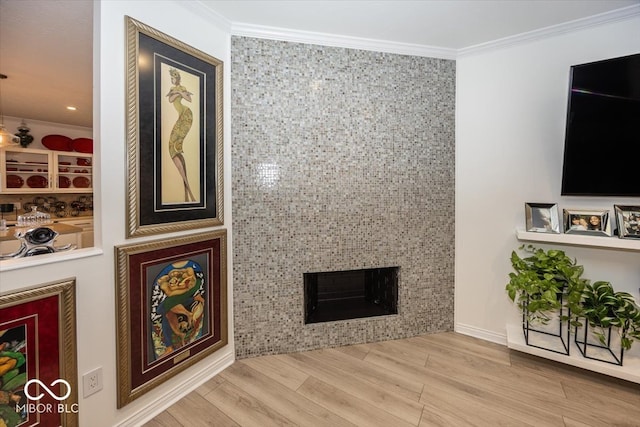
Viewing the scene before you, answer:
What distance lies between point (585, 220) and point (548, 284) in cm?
52

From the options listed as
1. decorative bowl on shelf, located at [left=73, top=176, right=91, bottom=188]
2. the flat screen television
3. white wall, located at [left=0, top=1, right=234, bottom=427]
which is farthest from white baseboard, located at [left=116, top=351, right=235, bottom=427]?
decorative bowl on shelf, located at [left=73, top=176, right=91, bottom=188]

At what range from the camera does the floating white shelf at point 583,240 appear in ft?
6.05

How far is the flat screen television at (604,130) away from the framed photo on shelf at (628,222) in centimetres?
10

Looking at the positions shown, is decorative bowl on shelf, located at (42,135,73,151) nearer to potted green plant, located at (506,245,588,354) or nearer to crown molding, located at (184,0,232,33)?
crown molding, located at (184,0,232,33)

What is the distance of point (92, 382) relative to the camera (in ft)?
4.75

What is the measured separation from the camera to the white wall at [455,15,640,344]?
2070 mm

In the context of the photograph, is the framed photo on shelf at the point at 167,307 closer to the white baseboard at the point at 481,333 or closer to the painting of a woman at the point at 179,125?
the painting of a woman at the point at 179,125

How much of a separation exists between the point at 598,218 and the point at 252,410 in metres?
2.60

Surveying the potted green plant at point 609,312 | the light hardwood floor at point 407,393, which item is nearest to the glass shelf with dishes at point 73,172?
the light hardwood floor at point 407,393

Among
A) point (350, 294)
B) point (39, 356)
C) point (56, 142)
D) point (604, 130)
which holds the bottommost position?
point (350, 294)

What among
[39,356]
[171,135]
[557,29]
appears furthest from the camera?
[557,29]

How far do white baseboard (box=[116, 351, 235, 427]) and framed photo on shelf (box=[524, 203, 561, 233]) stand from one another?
2508 mm

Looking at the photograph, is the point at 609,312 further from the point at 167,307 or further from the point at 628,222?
the point at 167,307

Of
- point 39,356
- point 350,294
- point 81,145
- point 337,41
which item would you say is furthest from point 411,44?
point 81,145
